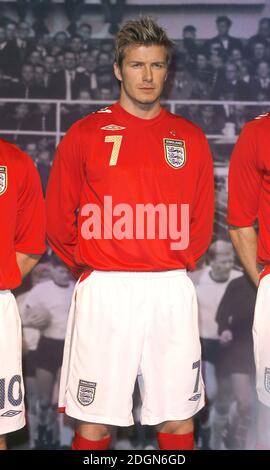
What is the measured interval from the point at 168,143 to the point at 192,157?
12 cm

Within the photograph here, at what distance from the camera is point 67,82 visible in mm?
3971

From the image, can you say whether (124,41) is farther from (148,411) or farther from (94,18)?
(148,411)

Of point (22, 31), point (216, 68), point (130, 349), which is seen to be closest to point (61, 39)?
A: point (22, 31)

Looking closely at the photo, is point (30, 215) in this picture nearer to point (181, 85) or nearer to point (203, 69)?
point (181, 85)

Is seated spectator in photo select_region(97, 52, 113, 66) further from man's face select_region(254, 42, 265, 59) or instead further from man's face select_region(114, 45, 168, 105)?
man's face select_region(254, 42, 265, 59)

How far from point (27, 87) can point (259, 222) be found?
4.30ft

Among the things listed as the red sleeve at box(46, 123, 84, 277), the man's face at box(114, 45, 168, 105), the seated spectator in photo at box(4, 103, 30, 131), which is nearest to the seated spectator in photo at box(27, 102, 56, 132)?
the seated spectator in photo at box(4, 103, 30, 131)

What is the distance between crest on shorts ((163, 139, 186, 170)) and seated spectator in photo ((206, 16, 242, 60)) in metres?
0.64

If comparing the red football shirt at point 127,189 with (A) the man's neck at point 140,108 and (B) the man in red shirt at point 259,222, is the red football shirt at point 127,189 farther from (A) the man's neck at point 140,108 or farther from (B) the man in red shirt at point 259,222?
(B) the man in red shirt at point 259,222

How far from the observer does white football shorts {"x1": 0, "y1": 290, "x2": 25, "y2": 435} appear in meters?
3.28

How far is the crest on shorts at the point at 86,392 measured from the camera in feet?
11.0

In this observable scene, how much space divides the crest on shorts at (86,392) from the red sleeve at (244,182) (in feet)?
3.03

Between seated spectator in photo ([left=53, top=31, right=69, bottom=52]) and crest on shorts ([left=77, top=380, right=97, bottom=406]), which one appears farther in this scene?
seated spectator in photo ([left=53, top=31, right=69, bottom=52])

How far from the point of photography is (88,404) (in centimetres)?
338
